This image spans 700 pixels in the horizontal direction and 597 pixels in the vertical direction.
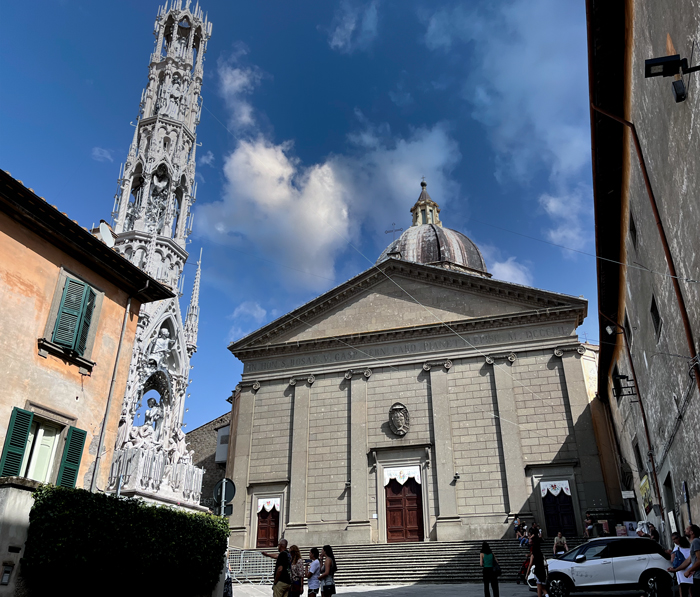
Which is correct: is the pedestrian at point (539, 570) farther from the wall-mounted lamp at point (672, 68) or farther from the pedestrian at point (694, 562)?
the wall-mounted lamp at point (672, 68)

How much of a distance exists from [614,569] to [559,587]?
114 cm

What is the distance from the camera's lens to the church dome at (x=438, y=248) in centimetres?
4462

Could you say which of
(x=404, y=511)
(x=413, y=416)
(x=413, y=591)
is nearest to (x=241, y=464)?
(x=404, y=511)

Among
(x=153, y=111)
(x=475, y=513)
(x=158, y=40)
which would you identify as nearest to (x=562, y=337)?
(x=475, y=513)

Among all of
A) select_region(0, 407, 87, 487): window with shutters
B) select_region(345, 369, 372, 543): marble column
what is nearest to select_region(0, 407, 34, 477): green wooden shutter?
select_region(0, 407, 87, 487): window with shutters

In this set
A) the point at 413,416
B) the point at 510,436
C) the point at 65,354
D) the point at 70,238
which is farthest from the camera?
the point at 413,416

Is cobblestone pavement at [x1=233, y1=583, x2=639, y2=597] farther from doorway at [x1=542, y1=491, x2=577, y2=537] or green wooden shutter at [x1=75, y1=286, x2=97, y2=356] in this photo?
green wooden shutter at [x1=75, y1=286, x2=97, y2=356]

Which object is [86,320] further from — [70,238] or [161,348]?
[161,348]

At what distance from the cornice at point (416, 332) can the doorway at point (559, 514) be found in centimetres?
735

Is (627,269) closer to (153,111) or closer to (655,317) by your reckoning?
(655,317)

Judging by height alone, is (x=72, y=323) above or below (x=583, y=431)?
below

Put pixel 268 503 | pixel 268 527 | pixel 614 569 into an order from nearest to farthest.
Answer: pixel 614 569, pixel 268 527, pixel 268 503

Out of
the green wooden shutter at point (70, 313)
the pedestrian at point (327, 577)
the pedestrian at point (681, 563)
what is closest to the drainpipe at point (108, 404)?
the green wooden shutter at point (70, 313)

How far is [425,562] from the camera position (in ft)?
67.5
